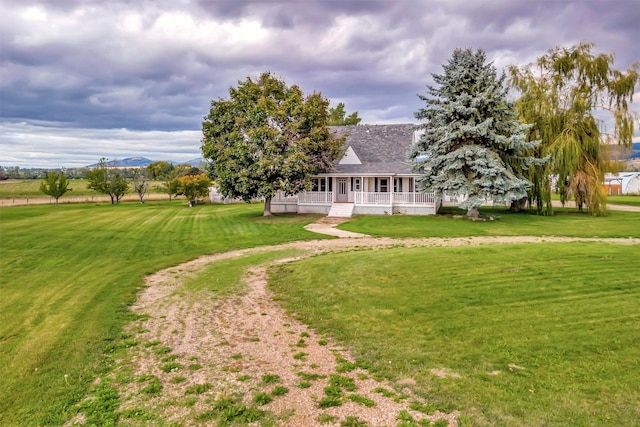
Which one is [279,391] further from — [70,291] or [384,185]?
[384,185]

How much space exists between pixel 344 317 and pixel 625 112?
28616mm

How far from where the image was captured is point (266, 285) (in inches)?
448

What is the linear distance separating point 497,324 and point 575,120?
25.5 meters

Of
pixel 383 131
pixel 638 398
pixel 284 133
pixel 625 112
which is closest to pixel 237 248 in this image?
pixel 284 133

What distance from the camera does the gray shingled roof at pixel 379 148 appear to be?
2997 cm

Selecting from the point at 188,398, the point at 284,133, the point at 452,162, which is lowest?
the point at 188,398

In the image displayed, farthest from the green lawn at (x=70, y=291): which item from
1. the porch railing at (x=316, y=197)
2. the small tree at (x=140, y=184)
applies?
the small tree at (x=140, y=184)

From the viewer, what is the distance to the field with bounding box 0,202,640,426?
5.33m

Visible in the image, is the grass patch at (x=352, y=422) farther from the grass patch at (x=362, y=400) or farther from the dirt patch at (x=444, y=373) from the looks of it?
the dirt patch at (x=444, y=373)

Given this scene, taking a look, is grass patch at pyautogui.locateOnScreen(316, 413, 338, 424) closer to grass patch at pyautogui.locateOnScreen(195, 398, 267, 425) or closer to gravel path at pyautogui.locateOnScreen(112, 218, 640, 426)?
gravel path at pyautogui.locateOnScreen(112, 218, 640, 426)

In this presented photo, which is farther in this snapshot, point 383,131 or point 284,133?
point 383,131

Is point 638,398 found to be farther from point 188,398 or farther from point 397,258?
point 397,258

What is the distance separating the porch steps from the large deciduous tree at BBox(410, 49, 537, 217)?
5.68 meters

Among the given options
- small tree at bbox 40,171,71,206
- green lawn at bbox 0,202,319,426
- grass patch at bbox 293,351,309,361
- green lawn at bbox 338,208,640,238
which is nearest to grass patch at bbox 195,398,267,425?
grass patch at bbox 293,351,309,361
